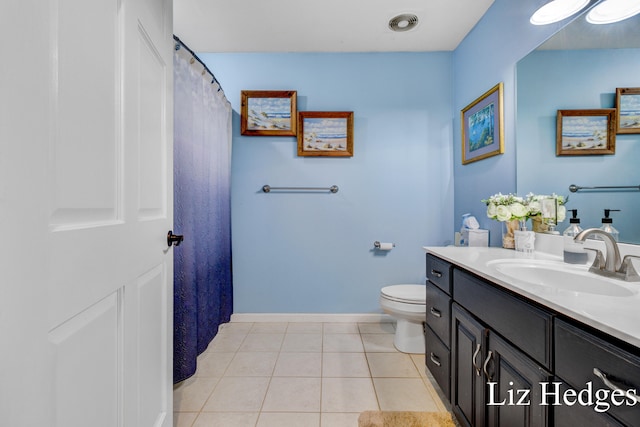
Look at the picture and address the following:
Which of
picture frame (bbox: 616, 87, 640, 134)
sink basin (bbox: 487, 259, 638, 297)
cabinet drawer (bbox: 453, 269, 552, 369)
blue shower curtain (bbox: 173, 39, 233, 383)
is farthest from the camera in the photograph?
blue shower curtain (bbox: 173, 39, 233, 383)

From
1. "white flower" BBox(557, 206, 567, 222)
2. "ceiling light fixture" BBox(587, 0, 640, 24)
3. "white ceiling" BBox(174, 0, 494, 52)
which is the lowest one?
"white flower" BBox(557, 206, 567, 222)

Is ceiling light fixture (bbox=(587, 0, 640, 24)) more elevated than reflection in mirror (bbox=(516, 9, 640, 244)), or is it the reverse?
ceiling light fixture (bbox=(587, 0, 640, 24))

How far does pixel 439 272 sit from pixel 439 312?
202mm

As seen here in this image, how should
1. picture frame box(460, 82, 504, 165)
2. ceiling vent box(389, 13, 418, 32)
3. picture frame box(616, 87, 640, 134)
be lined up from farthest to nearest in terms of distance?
ceiling vent box(389, 13, 418, 32) → picture frame box(460, 82, 504, 165) → picture frame box(616, 87, 640, 134)

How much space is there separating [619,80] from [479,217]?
1.05m

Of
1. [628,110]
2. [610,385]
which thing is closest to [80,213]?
[610,385]

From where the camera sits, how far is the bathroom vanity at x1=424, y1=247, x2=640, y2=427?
567 mm

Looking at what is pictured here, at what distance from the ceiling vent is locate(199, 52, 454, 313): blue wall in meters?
0.31

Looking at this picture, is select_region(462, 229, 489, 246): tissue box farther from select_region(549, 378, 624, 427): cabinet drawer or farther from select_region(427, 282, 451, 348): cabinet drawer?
select_region(549, 378, 624, 427): cabinet drawer

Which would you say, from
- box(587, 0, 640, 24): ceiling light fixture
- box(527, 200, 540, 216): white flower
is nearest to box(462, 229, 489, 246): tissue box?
box(527, 200, 540, 216): white flower

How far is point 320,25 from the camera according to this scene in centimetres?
199

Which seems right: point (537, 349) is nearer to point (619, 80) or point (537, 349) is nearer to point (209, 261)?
point (619, 80)

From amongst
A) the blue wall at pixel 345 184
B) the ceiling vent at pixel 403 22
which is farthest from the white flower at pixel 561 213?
the ceiling vent at pixel 403 22

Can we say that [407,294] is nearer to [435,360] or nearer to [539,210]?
[435,360]
